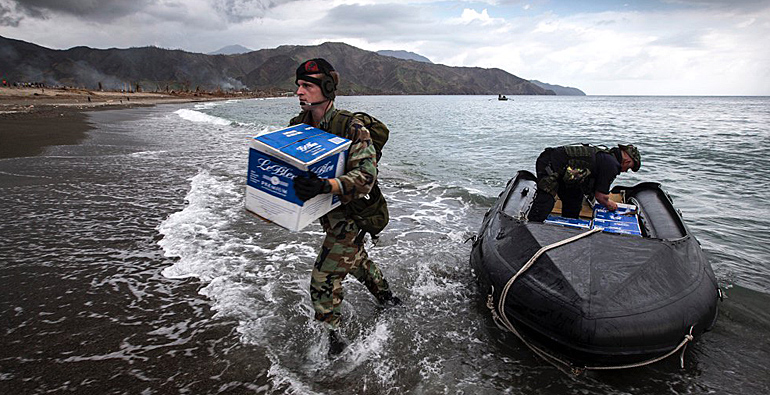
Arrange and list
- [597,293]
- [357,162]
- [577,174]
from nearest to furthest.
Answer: [357,162] < [597,293] < [577,174]

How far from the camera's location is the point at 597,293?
10.5 feet

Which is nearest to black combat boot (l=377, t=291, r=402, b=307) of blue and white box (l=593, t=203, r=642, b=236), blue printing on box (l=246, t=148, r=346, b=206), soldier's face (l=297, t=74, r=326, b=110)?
blue printing on box (l=246, t=148, r=346, b=206)

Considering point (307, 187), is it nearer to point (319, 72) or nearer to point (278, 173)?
point (278, 173)

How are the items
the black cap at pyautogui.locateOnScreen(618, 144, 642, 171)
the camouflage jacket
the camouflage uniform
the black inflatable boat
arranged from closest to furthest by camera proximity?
the camouflage jacket → the camouflage uniform → the black inflatable boat → the black cap at pyautogui.locateOnScreen(618, 144, 642, 171)

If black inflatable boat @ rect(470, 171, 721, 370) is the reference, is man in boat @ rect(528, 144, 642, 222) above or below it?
above

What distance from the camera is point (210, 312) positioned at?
13.9 ft

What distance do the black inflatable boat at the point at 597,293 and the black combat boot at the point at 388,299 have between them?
101 cm

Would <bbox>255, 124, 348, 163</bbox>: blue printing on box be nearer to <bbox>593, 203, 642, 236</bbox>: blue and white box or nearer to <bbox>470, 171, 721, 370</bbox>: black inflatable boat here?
<bbox>470, 171, 721, 370</bbox>: black inflatable boat

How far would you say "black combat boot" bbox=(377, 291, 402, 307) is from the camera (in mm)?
4340

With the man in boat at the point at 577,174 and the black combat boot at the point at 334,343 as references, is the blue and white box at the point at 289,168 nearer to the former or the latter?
the black combat boot at the point at 334,343

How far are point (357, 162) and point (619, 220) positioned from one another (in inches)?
174

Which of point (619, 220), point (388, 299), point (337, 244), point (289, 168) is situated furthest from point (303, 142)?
point (619, 220)

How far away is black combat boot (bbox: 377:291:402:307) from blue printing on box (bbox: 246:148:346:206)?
1974mm

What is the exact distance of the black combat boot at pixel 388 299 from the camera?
434 cm
